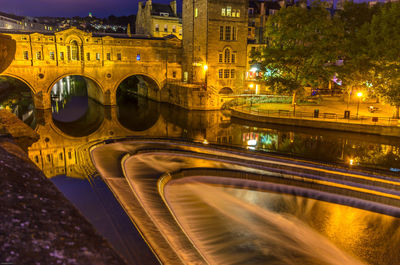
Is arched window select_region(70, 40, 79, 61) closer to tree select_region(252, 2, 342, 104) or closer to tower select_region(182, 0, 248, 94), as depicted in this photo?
tower select_region(182, 0, 248, 94)

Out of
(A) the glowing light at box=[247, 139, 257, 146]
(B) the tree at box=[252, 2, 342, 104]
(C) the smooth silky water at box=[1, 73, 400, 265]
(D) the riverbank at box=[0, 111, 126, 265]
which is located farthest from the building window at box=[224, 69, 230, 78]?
(D) the riverbank at box=[0, 111, 126, 265]

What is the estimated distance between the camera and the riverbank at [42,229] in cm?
Result: 239

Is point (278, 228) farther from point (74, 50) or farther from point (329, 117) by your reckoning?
point (74, 50)

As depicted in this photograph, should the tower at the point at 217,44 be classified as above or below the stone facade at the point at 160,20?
below

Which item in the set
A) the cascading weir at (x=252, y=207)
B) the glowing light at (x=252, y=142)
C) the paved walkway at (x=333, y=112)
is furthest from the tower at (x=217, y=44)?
the cascading weir at (x=252, y=207)

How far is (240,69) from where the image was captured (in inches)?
1811

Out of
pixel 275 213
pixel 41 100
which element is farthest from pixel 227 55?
pixel 275 213

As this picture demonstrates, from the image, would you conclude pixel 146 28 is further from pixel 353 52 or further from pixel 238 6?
pixel 353 52

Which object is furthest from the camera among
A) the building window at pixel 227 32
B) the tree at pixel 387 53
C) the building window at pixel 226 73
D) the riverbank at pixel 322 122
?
the building window at pixel 226 73

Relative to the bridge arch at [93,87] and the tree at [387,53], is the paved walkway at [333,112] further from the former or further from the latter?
the bridge arch at [93,87]

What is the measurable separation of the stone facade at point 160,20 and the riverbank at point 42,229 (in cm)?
6141

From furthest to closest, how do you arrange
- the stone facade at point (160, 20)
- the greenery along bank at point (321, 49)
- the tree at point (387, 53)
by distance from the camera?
the stone facade at point (160, 20)
the greenery along bank at point (321, 49)
the tree at point (387, 53)

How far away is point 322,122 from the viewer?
29359mm

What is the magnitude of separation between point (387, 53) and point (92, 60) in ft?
113
